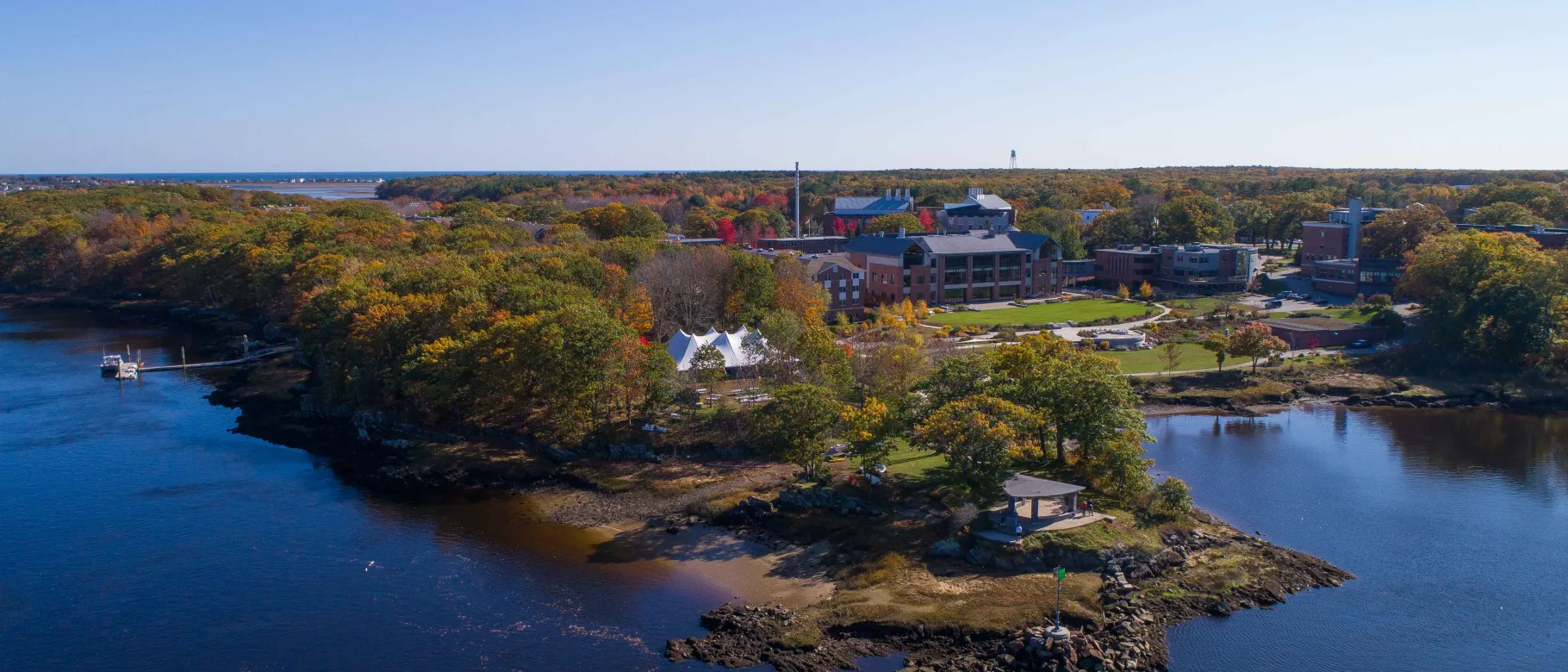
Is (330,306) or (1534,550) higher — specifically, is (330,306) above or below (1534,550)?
above

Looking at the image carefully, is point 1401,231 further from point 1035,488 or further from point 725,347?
point 1035,488

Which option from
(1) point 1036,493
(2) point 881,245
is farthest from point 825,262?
(1) point 1036,493

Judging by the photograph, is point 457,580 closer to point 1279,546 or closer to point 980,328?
point 1279,546

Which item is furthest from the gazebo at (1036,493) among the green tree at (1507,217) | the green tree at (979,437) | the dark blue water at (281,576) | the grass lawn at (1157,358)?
the green tree at (1507,217)

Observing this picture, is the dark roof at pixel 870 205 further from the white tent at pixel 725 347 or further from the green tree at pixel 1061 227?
the white tent at pixel 725 347

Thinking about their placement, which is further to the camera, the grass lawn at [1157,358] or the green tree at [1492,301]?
the grass lawn at [1157,358]

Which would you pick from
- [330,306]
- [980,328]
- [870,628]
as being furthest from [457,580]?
[980,328]

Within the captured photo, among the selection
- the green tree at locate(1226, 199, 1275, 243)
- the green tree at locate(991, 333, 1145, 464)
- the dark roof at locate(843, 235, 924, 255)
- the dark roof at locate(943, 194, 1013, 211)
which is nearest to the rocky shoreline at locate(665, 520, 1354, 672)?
the green tree at locate(991, 333, 1145, 464)
